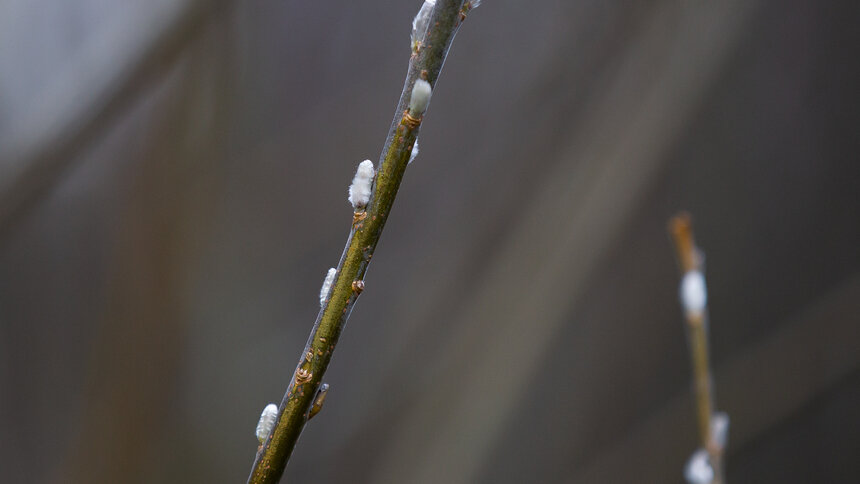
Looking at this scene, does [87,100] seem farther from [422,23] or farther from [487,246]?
[487,246]

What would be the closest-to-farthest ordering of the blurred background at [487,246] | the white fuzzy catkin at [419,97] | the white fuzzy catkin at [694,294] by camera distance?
the white fuzzy catkin at [419,97], the white fuzzy catkin at [694,294], the blurred background at [487,246]

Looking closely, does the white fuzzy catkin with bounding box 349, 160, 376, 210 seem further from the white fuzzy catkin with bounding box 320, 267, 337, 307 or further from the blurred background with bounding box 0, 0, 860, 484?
the blurred background with bounding box 0, 0, 860, 484

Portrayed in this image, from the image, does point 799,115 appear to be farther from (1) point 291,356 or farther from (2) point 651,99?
(1) point 291,356

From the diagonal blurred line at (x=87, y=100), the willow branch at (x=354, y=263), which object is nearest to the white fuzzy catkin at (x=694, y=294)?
the willow branch at (x=354, y=263)

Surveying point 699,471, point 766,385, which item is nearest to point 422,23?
point 699,471

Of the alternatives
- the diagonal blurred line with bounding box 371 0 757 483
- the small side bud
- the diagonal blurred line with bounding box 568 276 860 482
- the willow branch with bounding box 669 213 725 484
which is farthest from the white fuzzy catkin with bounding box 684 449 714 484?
the diagonal blurred line with bounding box 568 276 860 482

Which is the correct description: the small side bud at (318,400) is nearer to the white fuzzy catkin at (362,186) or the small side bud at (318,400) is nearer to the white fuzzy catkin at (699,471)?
the white fuzzy catkin at (362,186)
